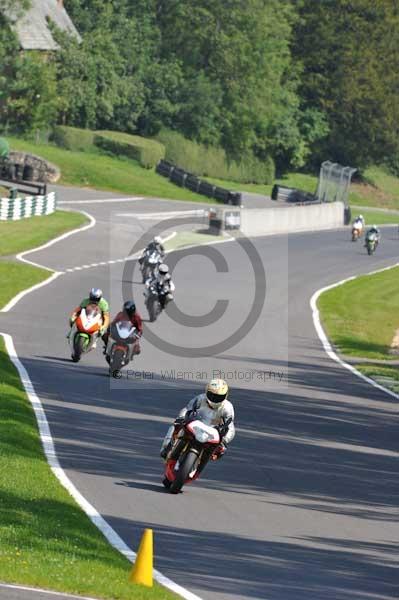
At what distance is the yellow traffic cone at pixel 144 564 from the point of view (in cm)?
1155

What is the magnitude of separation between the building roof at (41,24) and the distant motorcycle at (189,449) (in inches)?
2829

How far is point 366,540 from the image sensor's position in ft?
50.9

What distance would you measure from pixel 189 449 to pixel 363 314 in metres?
29.3

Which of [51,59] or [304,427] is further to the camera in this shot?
[51,59]

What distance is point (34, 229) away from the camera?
5569cm

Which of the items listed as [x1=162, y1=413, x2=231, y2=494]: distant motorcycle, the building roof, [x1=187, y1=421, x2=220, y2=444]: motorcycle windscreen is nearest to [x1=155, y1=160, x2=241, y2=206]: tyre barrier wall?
the building roof

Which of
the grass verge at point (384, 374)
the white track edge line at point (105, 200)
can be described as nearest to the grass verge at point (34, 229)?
the white track edge line at point (105, 200)

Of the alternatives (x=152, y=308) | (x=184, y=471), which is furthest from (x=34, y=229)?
(x=184, y=471)

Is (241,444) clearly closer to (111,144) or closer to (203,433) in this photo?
(203,433)

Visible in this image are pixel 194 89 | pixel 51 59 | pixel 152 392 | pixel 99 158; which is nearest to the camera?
pixel 152 392

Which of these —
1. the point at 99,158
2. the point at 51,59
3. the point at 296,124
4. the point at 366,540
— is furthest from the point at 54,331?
the point at 296,124

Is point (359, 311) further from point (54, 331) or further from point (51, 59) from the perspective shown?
point (51, 59)

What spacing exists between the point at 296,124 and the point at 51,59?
25921 mm

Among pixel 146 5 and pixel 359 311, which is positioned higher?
pixel 146 5
